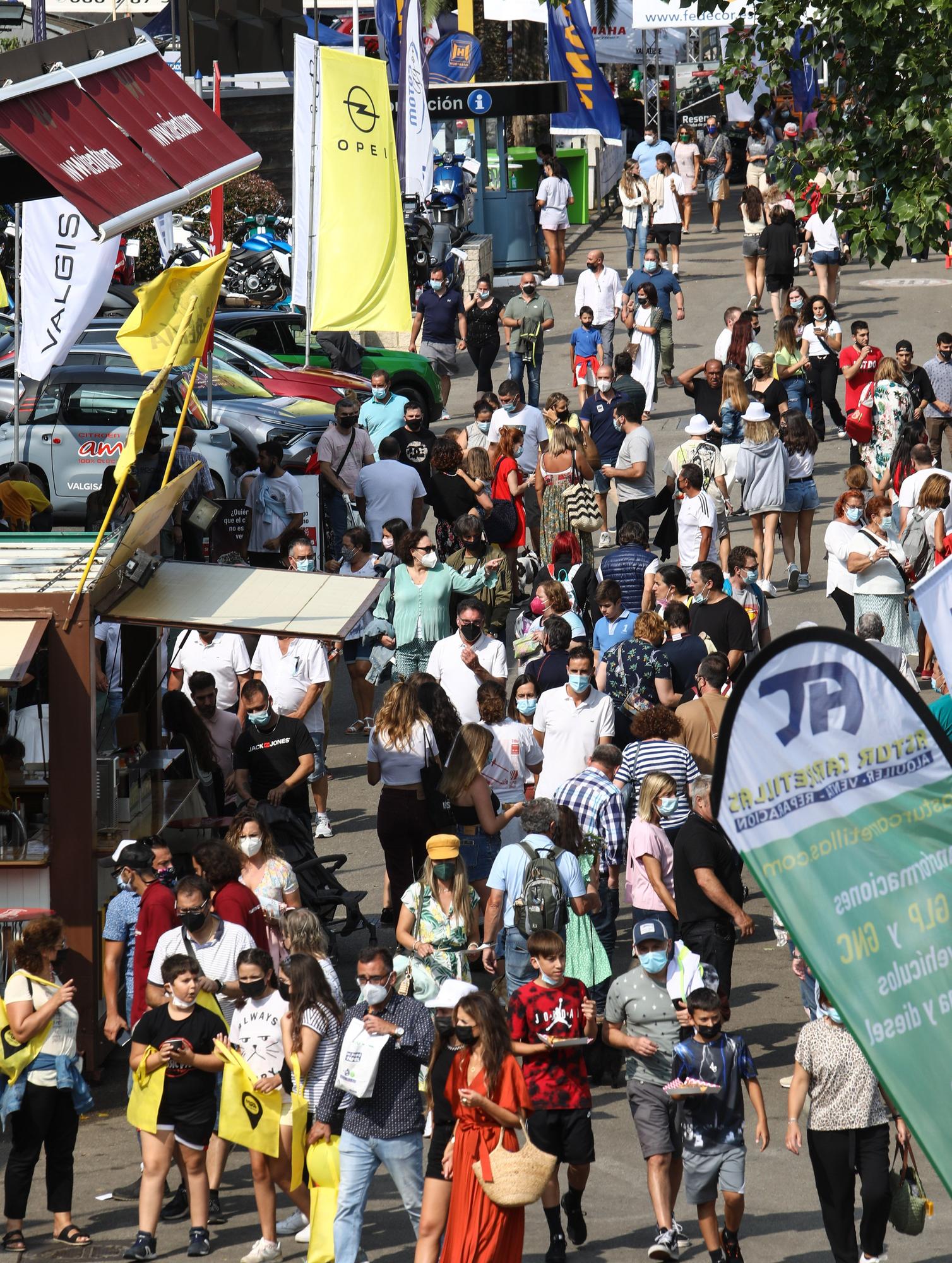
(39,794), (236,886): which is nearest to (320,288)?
(39,794)

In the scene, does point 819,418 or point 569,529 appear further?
point 819,418

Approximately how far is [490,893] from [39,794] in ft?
10.0

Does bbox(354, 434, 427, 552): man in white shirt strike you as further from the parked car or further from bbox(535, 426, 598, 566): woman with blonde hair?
the parked car

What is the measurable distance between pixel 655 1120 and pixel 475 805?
3118 mm

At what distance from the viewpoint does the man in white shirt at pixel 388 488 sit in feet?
54.0

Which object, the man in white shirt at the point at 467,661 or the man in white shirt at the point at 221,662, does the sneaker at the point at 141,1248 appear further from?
the man in white shirt at the point at 221,662

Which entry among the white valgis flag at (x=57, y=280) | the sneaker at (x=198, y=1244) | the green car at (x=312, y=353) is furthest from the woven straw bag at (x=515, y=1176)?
the green car at (x=312, y=353)

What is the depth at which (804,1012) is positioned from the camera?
10.9 metres

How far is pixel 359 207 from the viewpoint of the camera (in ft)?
56.9

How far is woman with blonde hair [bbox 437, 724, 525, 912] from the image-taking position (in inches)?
436

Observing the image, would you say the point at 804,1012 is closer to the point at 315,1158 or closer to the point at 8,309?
the point at 315,1158

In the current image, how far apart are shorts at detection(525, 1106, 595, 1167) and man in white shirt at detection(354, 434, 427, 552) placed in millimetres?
8541

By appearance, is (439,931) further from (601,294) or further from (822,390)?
(601,294)

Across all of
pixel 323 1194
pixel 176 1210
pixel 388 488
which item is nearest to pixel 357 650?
pixel 388 488
